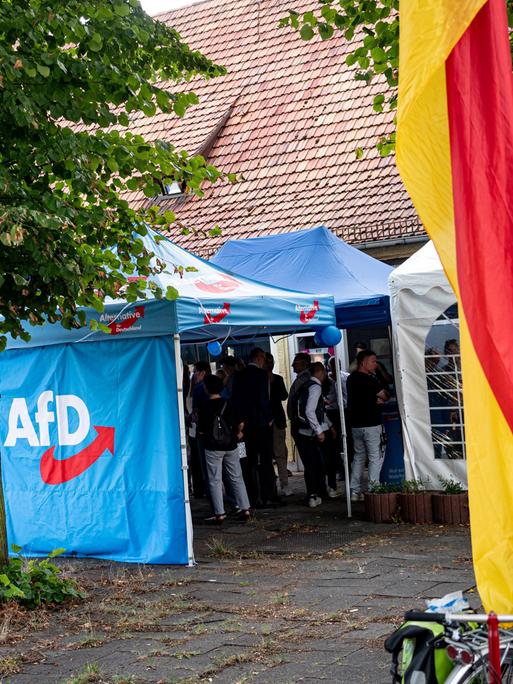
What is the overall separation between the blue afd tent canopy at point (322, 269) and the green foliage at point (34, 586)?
605cm

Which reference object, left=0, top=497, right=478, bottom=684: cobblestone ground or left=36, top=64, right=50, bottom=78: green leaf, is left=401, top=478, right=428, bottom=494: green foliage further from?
left=36, top=64, right=50, bottom=78: green leaf

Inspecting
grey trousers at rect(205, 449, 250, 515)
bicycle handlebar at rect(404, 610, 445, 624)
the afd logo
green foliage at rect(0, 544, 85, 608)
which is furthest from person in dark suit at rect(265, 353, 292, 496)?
bicycle handlebar at rect(404, 610, 445, 624)

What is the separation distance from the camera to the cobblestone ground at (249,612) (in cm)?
715

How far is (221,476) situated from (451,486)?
2.67 meters

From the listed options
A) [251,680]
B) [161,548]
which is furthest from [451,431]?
[251,680]

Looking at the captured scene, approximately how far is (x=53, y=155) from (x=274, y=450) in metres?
8.30

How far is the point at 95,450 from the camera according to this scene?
11875 mm

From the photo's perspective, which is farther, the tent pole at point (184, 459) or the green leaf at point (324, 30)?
the tent pole at point (184, 459)

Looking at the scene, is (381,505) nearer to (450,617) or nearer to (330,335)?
(330,335)

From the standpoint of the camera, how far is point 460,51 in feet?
10.9

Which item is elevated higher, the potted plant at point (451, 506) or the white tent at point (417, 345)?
the white tent at point (417, 345)

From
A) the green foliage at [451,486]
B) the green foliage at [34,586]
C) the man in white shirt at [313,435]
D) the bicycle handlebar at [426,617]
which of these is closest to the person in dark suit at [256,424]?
the man in white shirt at [313,435]

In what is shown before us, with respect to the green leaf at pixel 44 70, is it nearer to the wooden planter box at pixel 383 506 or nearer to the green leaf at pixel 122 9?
the green leaf at pixel 122 9

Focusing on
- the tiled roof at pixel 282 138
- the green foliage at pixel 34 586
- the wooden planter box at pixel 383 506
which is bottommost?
the green foliage at pixel 34 586
